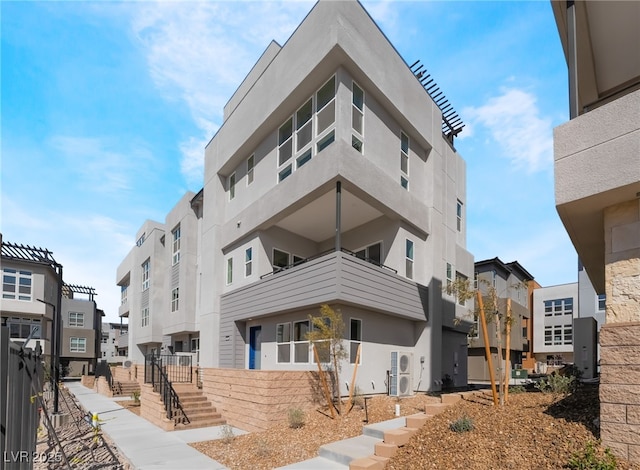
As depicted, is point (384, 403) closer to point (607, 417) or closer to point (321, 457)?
point (321, 457)

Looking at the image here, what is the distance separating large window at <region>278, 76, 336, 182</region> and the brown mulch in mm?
9686

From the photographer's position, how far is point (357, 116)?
51.3 feet

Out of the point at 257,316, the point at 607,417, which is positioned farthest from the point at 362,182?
the point at 607,417

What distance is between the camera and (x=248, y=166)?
68.3ft

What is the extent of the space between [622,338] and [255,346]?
616 inches

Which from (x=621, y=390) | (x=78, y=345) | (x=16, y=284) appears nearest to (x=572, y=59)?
(x=621, y=390)

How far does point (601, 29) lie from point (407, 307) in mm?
10773

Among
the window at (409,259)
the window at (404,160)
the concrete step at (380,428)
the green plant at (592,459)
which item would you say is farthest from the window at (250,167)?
the green plant at (592,459)

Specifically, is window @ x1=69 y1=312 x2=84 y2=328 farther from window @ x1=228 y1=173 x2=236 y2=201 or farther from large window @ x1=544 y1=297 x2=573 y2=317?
large window @ x1=544 y1=297 x2=573 y2=317

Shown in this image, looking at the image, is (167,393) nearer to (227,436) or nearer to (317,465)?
(227,436)

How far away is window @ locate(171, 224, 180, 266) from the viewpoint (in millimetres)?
29214

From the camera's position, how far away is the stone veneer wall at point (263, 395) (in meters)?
12.2

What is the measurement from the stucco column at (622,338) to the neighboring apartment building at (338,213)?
321 inches

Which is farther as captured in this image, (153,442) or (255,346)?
(255,346)
